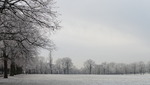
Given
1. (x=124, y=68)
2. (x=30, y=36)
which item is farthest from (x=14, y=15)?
(x=124, y=68)

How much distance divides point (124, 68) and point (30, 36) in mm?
173522

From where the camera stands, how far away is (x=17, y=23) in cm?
3017

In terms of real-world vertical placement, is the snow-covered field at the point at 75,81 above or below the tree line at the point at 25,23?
below

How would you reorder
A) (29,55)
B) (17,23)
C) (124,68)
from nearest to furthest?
(17,23) → (29,55) → (124,68)

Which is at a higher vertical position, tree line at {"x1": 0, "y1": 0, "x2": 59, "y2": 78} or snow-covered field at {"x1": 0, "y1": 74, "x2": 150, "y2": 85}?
tree line at {"x1": 0, "y1": 0, "x2": 59, "y2": 78}

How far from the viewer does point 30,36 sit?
31.4m

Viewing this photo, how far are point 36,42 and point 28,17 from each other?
3621mm

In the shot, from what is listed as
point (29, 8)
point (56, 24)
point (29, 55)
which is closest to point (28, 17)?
point (29, 8)

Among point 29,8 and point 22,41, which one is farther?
point 22,41

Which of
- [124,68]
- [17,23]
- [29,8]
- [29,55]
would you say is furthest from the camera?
[124,68]

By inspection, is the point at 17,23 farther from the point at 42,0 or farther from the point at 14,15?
the point at 42,0

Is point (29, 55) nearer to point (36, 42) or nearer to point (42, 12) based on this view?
point (36, 42)

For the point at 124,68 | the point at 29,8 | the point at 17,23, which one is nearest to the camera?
the point at 29,8

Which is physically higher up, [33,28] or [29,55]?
[33,28]
